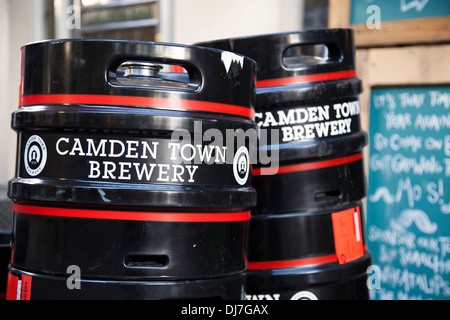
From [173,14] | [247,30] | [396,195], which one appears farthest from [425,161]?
[173,14]

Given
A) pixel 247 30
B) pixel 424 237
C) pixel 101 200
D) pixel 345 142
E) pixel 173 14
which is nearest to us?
pixel 101 200

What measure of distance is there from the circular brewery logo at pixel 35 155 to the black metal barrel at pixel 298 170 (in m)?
0.65

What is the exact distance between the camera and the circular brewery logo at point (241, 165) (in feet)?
4.52

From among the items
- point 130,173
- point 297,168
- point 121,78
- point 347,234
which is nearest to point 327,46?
point 297,168

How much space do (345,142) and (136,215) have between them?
0.75 metres

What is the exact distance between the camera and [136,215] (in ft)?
4.10

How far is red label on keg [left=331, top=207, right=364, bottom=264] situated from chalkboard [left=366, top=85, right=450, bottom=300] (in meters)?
1.59

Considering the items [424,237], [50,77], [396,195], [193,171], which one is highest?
[50,77]

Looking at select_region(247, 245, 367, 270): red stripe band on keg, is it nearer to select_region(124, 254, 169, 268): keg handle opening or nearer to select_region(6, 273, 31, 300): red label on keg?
select_region(124, 254, 169, 268): keg handle opening

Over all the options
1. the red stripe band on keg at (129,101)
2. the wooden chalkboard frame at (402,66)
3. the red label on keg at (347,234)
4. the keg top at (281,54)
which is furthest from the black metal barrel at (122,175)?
the wooden chalkboard frame at (402,66)

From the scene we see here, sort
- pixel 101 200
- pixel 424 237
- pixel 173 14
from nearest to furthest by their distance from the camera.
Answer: pixel 101 200, pixel 424 237, pixel 173 14

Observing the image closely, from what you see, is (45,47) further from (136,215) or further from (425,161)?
(425,161)

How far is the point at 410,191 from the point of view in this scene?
3.37 m
